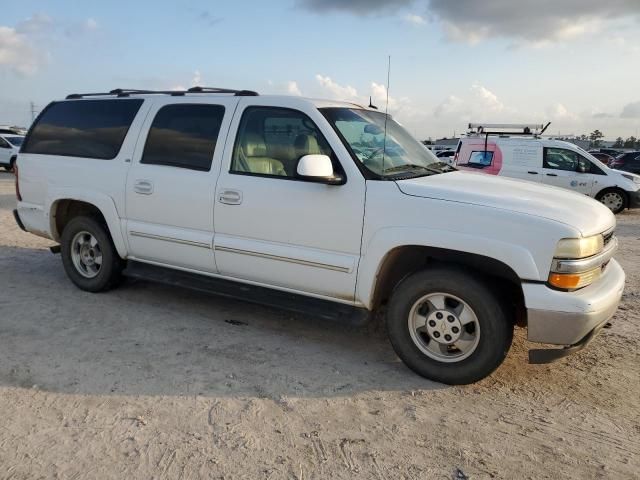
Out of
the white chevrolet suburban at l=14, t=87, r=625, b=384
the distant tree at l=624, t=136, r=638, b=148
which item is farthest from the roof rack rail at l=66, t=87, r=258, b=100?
the distant tree at l=624, t=136, r=638, b=148

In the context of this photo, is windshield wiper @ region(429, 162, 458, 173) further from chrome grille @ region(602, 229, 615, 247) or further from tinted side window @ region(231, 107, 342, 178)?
chrome grille @ region(602, 229, 615, 247)

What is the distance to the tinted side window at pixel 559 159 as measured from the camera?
13.3 m

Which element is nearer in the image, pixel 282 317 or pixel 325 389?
pixel 325 389

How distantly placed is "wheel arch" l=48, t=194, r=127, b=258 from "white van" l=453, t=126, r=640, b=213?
9566 mm

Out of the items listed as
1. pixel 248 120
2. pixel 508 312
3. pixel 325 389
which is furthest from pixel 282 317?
pixel 508 312

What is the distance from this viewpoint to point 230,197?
442 centimetres

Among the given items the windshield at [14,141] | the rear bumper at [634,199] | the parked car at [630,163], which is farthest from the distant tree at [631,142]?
the windshield at [14,141]

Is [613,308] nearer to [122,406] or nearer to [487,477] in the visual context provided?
[487,477]

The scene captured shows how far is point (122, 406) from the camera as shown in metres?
3.39

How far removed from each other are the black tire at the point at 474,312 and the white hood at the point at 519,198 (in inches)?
19.9

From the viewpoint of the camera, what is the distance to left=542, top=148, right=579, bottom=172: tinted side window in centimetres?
1329

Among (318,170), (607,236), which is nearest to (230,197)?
(318,170)

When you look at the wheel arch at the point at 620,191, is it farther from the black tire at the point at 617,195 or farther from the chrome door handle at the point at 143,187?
the chrome door handle at the point at 143,187

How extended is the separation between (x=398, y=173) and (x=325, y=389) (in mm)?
1643
